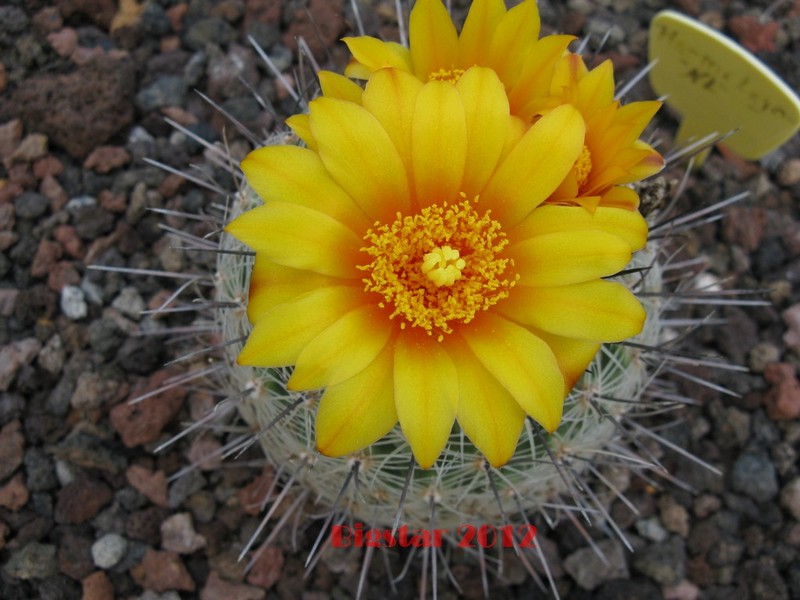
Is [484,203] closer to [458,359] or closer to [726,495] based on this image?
[458,359]

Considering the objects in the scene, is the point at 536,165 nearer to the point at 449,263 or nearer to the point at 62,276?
the point at 449,263

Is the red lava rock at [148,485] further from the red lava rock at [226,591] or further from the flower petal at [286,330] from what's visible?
the flower petal at [286,330]

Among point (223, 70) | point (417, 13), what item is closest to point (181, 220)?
point (223, 70)

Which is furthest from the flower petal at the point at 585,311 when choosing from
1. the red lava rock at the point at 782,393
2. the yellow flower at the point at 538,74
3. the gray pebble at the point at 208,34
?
the gray pebble at the point at 208,34

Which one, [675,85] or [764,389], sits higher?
[675,85]

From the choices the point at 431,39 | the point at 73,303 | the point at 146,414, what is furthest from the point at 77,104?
the point at 431,39

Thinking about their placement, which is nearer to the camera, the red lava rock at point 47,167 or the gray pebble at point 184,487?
the gray pebble at point 184,487

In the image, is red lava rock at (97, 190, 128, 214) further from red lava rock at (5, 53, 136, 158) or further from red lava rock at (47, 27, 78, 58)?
red lava rock at (47, 27, 78, 58)
